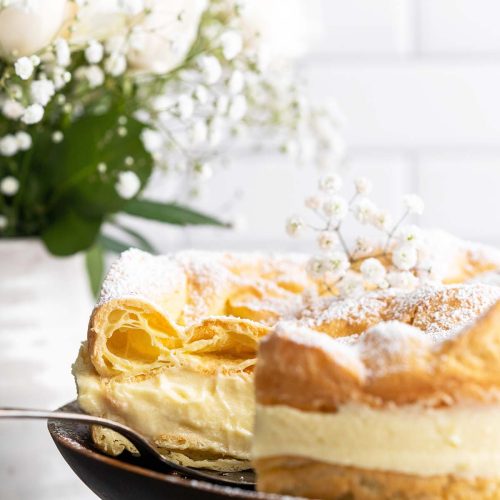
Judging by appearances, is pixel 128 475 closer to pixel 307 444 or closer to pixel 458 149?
pixel 307 444

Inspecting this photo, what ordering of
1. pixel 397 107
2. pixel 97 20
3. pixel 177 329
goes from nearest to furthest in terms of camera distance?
pixel 177 329 → pixel 97 20 → pixel 397 107

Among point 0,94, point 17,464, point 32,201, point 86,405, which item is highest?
point 0,94

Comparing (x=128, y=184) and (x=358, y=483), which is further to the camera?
(x=128, y=184)

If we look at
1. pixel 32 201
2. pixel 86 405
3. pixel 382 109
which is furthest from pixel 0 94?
pixel 382 109

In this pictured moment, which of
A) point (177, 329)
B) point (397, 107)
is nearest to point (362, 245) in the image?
point (177, 329)

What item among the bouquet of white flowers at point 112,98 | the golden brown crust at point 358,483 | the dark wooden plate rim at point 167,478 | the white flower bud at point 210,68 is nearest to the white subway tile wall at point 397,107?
the bouquet of white flowers at point 112,98

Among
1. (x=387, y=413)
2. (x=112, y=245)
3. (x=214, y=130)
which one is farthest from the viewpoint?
(x=112, y=245)

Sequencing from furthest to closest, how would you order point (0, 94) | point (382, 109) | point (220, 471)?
point (382, 109) < point (0, 94) < point (220, 471)

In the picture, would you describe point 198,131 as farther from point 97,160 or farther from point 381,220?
point 381,220
